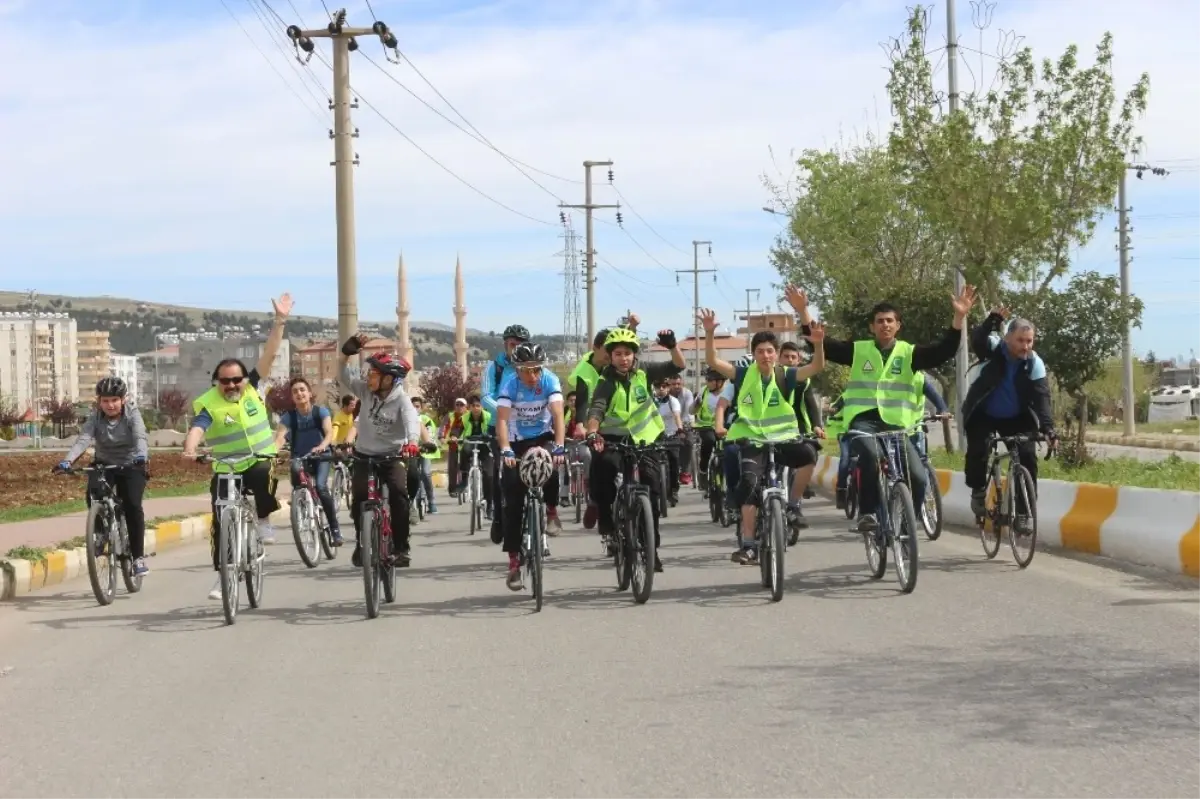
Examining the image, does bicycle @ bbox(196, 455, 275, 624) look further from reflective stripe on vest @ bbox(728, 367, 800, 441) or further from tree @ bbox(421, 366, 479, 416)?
tree @ bbox(421, 366, 479, 416)

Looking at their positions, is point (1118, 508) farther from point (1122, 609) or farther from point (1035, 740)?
point (1035, 740)

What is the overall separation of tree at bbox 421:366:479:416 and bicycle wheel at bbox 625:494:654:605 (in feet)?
226

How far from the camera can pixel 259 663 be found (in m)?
8.58

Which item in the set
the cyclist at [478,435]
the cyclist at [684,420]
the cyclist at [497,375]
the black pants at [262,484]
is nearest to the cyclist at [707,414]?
the cyclist at [684,420]

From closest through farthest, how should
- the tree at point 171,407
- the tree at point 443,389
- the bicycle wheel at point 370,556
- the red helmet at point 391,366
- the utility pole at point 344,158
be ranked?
the bicycle wheel at point 370,556, the red helmet at point 391,366, the utility pole at point 344,158, the tree at point 443,389, the tree at point 171,407

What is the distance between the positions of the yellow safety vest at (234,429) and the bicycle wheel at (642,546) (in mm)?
2810

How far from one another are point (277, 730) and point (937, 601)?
4716 millimetres

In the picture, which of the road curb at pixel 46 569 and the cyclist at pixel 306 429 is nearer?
the road curb at pixel 46 569

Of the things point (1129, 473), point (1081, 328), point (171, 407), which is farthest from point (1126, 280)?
point (171, 407)

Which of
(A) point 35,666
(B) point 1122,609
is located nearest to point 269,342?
(A) point 35,666

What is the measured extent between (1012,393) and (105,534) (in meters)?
6.93

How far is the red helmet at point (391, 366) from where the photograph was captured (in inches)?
424

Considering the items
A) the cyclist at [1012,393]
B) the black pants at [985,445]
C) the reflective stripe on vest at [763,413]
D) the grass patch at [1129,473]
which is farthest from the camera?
the grass patch at [1129,473]

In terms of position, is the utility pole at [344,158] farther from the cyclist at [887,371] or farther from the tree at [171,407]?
the tree at [171,407]
